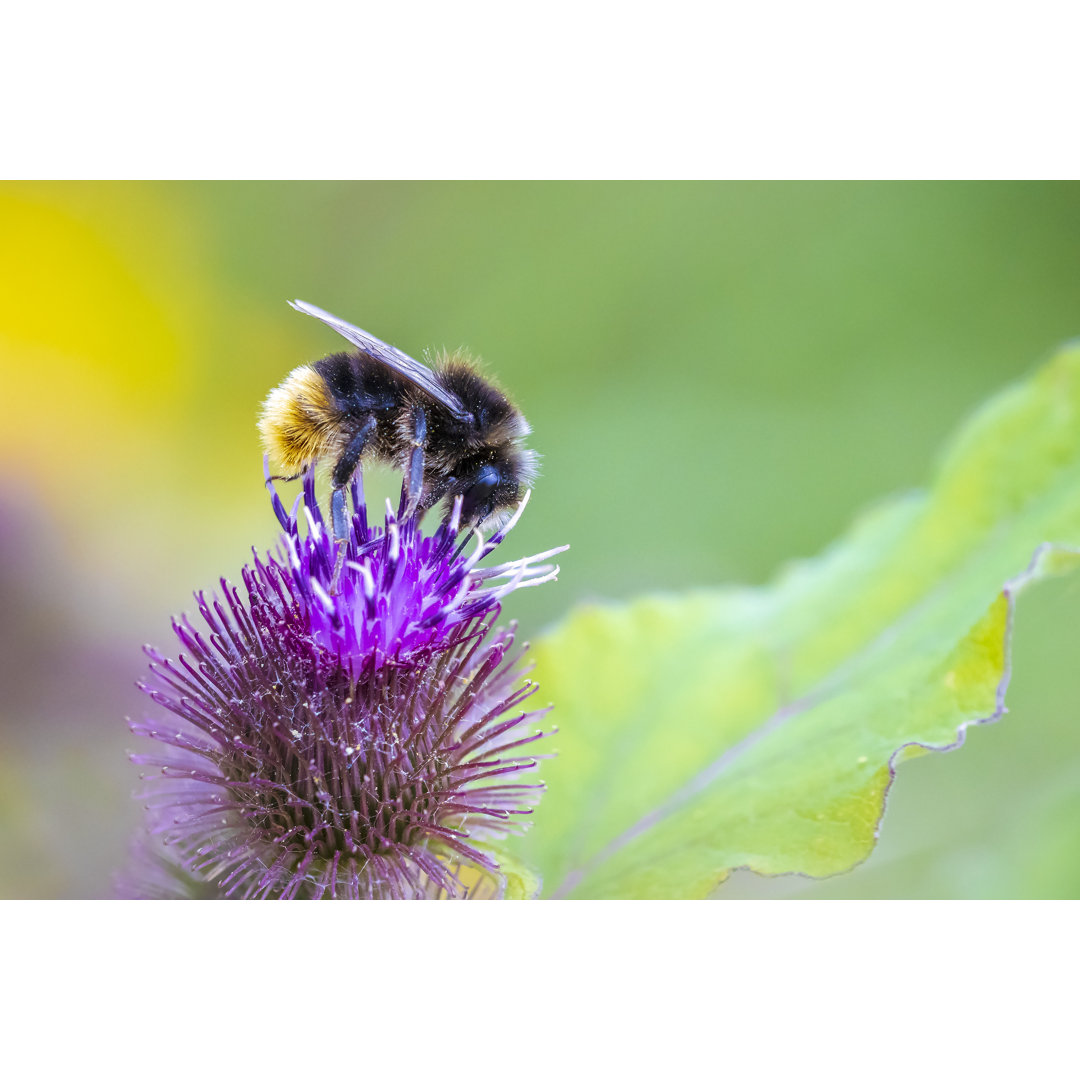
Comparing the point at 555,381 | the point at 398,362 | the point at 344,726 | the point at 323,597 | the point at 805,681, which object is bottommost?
the point at 344,726

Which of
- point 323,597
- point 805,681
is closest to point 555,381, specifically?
point 805,681

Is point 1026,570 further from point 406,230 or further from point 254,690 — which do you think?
point 406,230

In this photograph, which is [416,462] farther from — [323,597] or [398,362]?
[323,597]

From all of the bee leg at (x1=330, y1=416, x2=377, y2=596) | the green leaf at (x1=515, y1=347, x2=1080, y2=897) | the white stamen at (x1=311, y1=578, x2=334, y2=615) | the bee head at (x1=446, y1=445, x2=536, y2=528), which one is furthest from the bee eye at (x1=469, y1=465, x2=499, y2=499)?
the green leaf at (x1=515, y1=347, x2=1080, y2=897)

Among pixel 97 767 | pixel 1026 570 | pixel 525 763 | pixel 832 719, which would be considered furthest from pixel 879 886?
pixel 97 767

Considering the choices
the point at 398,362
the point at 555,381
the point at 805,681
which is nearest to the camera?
the point at 398,362

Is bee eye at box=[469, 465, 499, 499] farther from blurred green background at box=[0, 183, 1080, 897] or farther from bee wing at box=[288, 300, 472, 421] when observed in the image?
blurred green background at box=[0, 183, 1080, 897]

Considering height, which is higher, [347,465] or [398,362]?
[398,362]

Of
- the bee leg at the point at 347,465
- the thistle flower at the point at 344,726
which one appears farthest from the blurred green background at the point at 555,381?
the thistle flower at the point at 344,726

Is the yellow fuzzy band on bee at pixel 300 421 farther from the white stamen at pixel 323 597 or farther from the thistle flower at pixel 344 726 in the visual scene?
the white stamen at pixel 323 597
